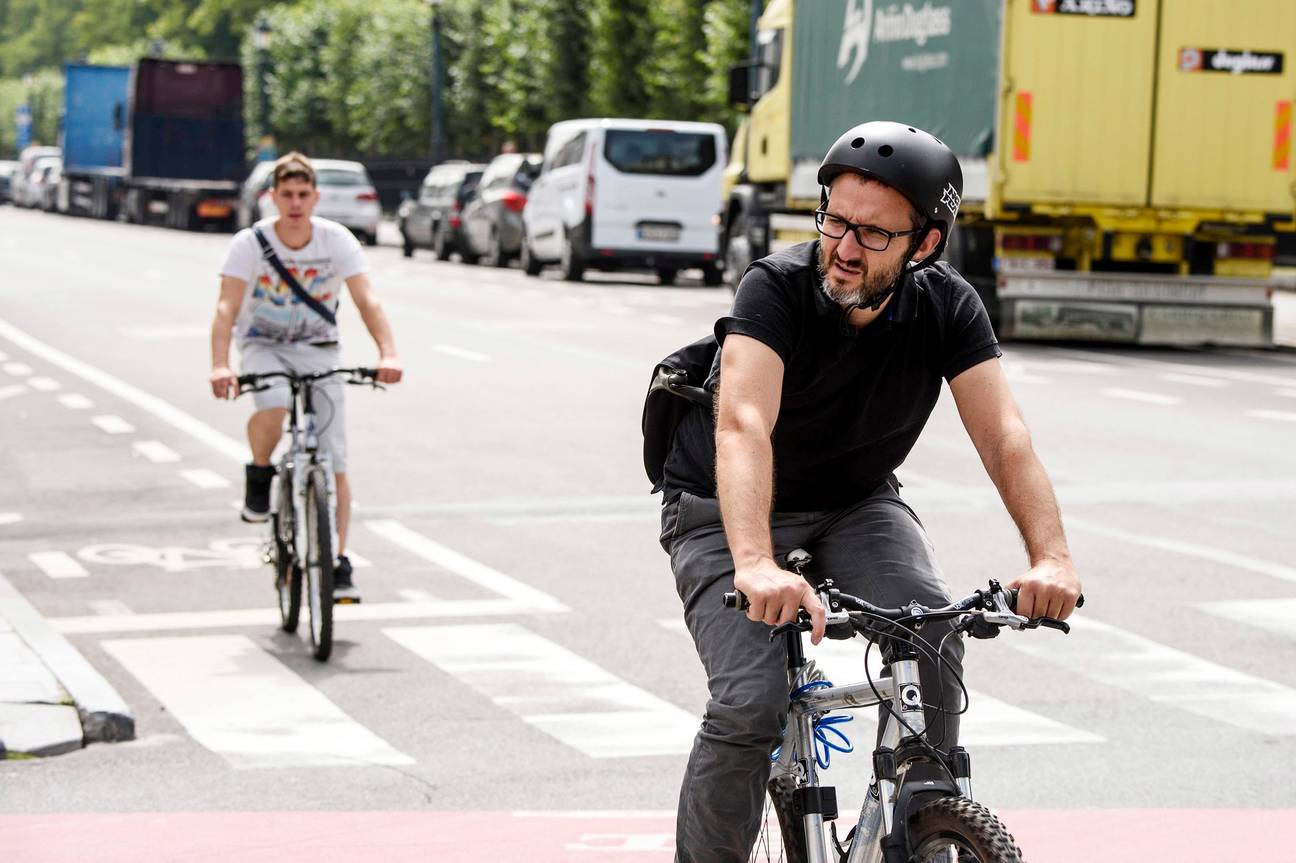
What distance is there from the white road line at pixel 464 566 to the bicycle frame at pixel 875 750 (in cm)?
468

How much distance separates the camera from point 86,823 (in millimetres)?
5820

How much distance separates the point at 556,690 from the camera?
24.1 ft

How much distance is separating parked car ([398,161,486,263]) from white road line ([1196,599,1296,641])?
3065 centimetres

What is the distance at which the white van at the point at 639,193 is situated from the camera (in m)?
31.2

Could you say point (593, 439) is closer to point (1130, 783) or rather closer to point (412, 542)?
point (412, 542)

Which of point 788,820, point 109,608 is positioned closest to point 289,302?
point 109,608

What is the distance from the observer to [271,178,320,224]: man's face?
855cm

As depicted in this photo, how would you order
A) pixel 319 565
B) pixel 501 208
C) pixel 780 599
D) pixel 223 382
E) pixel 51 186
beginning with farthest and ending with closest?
pixel 51 186
pixel 501 208
pixel 223 382
pixel 319 565
pixel 780 599

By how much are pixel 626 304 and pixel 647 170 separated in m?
4.13

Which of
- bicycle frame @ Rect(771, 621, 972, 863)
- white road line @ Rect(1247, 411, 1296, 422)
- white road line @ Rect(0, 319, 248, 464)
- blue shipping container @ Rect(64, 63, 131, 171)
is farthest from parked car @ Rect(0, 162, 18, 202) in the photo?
bicycle frame @ Rect(771, 621, 972, 863)

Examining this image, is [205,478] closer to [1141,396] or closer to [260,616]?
[260,616]

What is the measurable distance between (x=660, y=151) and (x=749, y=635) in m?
27.8

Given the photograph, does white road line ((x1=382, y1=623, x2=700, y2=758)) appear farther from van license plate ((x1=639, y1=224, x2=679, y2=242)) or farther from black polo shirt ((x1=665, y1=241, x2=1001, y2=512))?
van license plate ((x1=639, y1=224, x2=679, y2=242))

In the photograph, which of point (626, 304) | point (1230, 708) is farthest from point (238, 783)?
point (626, 304)
